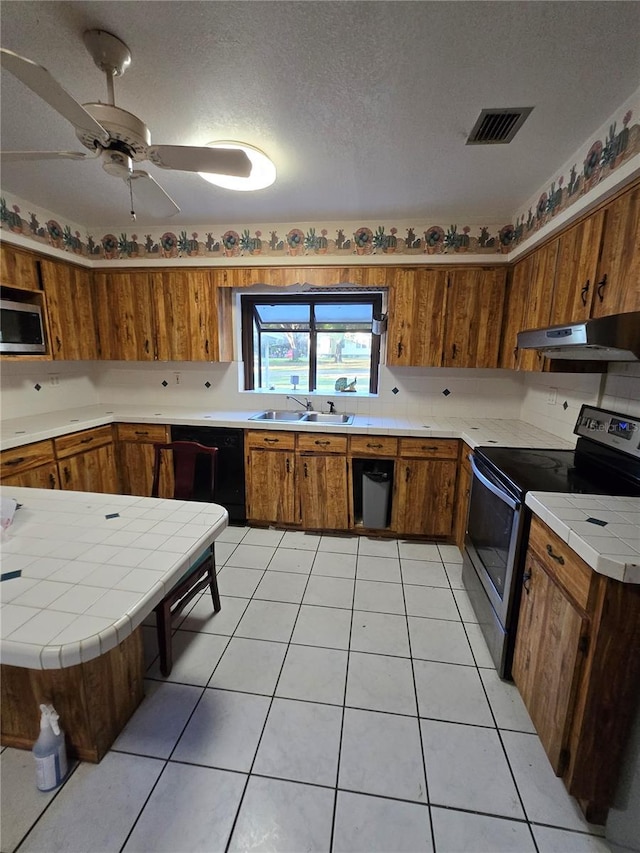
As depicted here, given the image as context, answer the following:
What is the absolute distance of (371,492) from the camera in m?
2.83

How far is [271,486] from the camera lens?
2957 millimetres

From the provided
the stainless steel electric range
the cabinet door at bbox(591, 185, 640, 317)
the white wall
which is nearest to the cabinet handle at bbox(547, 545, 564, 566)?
the stainless steel electric range

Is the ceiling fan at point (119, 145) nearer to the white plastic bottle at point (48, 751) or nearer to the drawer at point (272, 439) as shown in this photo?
the drawer at point (272, 439)

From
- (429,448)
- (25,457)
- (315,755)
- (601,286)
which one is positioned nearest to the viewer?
(315,755)

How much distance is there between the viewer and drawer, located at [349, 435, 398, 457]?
275cm

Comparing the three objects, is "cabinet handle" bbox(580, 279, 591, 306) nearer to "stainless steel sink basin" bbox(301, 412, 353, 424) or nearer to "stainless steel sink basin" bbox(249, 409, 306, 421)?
"stainless steel sink basin" bbox(301, 412, 353, 424)

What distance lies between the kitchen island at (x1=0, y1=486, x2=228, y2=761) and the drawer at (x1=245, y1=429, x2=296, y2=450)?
134cm

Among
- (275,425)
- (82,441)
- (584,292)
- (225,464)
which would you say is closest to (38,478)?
(82,441)

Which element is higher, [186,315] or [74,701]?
[186,315]

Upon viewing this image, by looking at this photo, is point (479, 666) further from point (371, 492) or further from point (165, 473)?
point (165, 473)

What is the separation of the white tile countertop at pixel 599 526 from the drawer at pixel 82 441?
3.03 m

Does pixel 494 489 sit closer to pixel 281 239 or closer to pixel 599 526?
pixel 599 526

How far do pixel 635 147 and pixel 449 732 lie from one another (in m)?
2.48

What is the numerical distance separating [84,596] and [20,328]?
2514 millimetres
